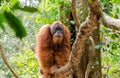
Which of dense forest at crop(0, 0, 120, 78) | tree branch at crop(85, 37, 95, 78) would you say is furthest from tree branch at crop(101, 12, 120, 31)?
tree branch at crop(85, 37, 95, 78)

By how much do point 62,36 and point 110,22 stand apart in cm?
155


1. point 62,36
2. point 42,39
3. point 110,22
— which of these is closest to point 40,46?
point 42,39

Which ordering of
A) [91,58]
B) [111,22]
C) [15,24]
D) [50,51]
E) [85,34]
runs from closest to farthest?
1. [15,24]
2. [111,22]
3. [85,34]
4. [91,58]
5. [50,51]

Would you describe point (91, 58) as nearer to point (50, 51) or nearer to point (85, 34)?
point (50, 51)

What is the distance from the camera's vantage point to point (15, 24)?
11.1 inches

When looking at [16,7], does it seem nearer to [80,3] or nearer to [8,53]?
[80,3]

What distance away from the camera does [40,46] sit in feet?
10.2

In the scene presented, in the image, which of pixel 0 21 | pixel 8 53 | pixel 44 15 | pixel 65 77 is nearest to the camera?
pixel 0 21

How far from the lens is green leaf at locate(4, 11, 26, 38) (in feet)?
0.92

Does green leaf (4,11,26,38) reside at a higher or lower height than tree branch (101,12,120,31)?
higher

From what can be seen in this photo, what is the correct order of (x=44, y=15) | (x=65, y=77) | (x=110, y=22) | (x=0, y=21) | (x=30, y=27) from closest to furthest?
(x=0, y=21), (x=110, y=22), (x=65, y=77), (x=44, y=15), (x=30, y=27)

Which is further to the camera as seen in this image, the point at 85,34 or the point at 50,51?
the point at 50,51

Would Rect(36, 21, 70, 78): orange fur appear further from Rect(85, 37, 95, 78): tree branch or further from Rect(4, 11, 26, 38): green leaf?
Rect(4, 11, 26, 38): green leaf

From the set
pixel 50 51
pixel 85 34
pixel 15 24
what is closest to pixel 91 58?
pixel 50 51
